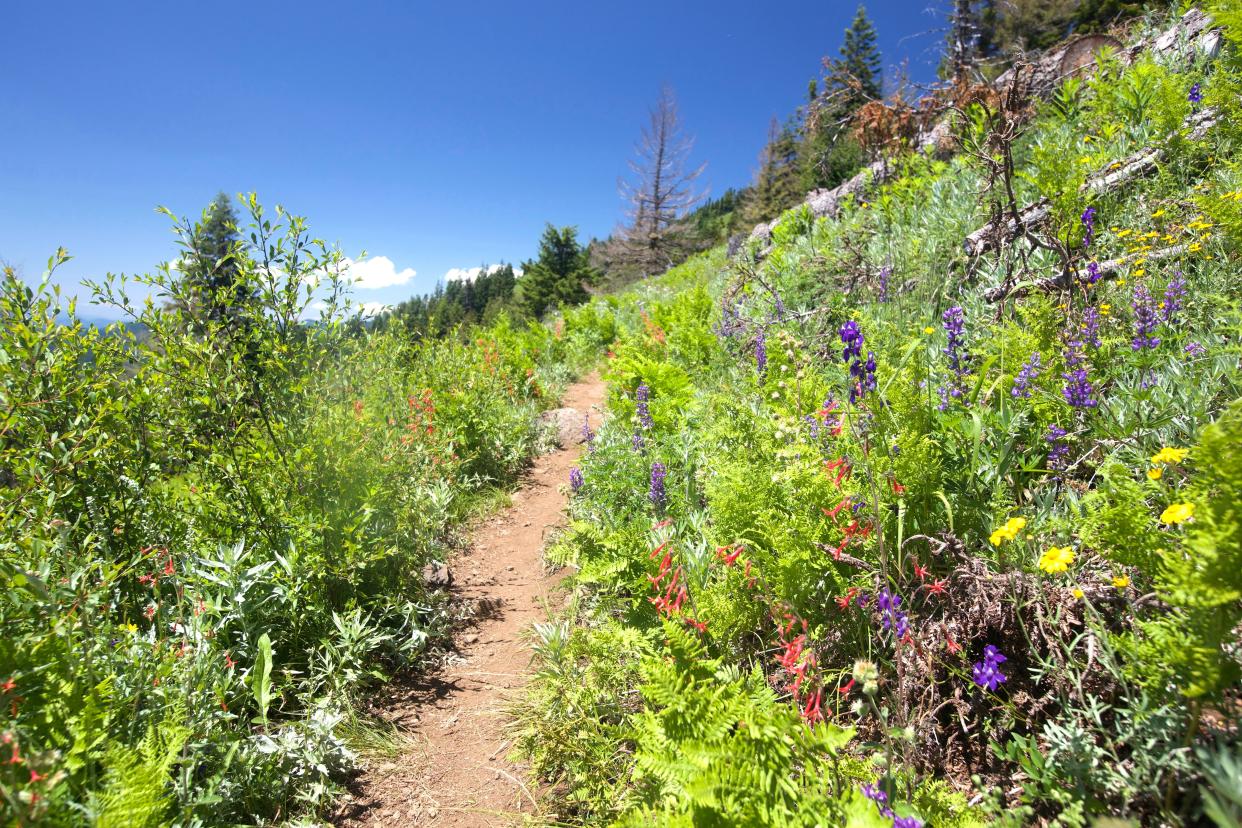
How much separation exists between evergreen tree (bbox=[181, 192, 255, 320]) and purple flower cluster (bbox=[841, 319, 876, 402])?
10.5 feet

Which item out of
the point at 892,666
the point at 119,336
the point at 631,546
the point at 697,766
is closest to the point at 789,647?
the point at 892,666

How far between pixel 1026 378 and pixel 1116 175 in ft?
12.0

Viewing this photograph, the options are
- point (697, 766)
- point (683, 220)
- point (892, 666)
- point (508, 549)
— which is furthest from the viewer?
point (683, 220)

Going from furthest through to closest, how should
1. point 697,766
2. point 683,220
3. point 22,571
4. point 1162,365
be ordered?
1. point 683,220
2. point 1162,365
3. point 22,571
4. point 697,766

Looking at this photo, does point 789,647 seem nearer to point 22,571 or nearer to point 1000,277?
point 22,571

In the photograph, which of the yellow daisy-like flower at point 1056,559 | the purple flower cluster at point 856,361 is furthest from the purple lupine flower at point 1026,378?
the yellow daisy-like flower at point 1056,559

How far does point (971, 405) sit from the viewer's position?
2.41 metres

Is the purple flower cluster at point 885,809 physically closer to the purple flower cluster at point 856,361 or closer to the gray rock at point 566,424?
the purple flower cluster at point 856,361

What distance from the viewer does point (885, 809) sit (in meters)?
1.25

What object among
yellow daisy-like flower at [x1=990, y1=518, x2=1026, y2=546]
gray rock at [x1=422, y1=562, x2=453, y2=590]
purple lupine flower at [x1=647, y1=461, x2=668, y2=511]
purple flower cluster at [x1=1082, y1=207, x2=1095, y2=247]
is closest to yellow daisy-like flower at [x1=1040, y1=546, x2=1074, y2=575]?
yellow daisy-like flower at [x1=990, y1=518, x2=1026, y2=546]

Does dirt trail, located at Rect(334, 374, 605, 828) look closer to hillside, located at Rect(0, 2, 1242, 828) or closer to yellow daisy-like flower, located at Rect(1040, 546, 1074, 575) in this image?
hillside, located at Rect(0, 2, 1242, 828)

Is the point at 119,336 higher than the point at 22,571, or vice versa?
the point at 119,336

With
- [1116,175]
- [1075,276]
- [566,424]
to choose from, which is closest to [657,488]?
[1075,276]

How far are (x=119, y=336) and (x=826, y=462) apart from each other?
12.3 feet
